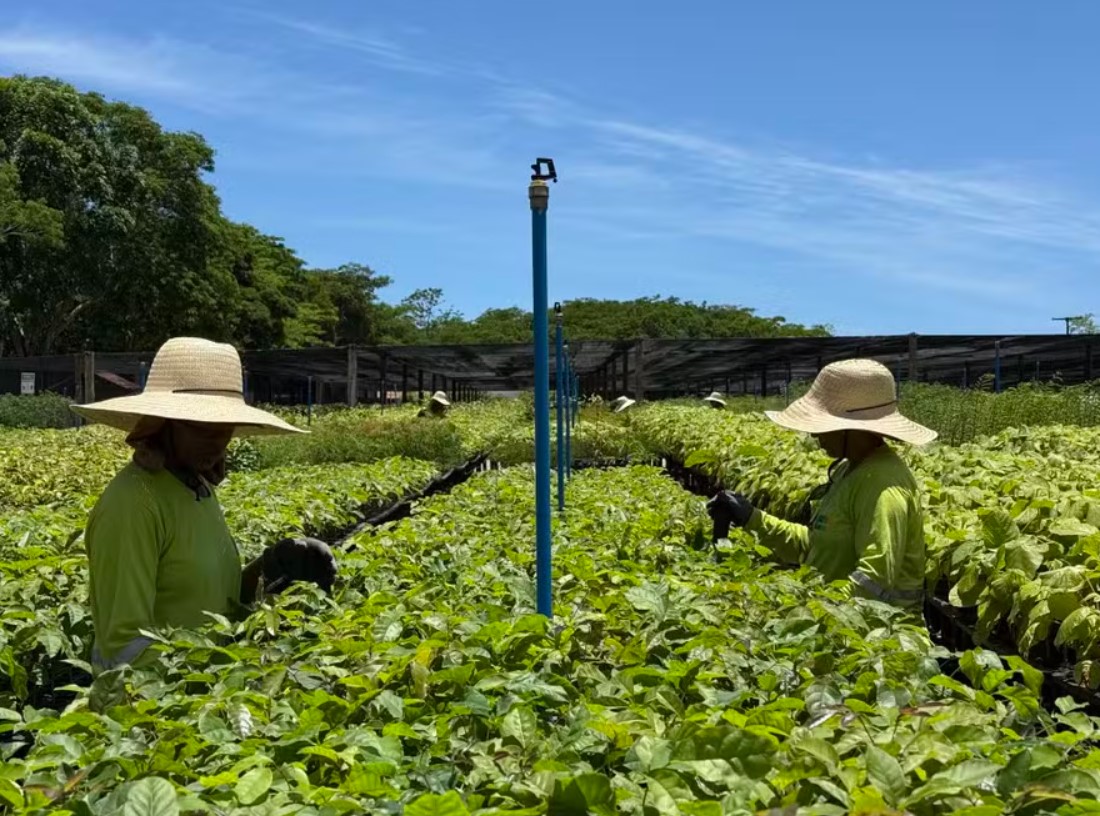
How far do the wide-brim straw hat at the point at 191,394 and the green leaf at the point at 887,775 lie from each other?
1.86 meters

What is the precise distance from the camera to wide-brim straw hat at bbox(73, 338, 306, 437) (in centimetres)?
281

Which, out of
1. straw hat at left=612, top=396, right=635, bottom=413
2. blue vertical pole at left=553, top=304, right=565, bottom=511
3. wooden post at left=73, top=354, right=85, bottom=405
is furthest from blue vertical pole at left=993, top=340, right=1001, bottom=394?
wooden post at left=73, top=354, right=85, bottom=405

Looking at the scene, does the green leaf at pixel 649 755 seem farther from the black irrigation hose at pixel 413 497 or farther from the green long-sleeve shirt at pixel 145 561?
the black irrigation hose at pixel 413 497

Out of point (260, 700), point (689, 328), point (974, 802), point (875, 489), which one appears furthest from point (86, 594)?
point (689, 328)

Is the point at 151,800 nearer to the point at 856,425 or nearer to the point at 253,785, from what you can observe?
the point at 253,785

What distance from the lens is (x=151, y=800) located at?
1436mm

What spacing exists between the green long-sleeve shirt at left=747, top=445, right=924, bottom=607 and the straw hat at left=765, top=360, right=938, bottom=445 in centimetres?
10

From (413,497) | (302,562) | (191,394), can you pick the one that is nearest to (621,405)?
(413,497)

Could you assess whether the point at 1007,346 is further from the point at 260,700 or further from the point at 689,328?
the point at 689,328

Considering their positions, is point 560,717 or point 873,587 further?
point 873,587

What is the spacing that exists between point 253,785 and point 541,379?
4.39 feet

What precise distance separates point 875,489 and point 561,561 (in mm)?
1039

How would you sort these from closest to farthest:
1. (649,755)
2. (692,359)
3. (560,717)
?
(649,755), (560,717), (692,359)

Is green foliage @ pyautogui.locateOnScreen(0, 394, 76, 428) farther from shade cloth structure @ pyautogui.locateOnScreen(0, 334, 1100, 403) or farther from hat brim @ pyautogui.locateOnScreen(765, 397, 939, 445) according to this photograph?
hat brim @ pyautogui.locateOnScreen(765, 397, 939, 445)
